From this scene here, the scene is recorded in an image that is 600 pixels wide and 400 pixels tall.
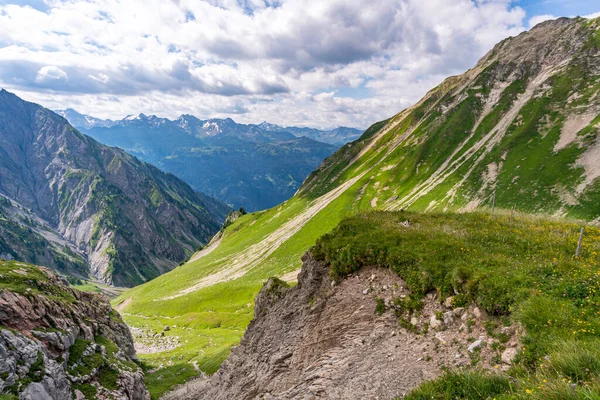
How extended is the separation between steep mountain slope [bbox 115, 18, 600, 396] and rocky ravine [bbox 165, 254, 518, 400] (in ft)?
108

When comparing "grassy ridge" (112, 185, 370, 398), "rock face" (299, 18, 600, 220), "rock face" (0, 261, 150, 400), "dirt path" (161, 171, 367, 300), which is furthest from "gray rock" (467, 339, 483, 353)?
"dirt path" (161, 171, 367, 300)

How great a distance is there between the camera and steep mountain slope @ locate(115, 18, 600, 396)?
7869 cm

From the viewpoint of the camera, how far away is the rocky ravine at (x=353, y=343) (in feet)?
41.4

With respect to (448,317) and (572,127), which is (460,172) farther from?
(448,317)

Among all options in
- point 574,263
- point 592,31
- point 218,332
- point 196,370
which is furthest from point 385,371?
point 592,31

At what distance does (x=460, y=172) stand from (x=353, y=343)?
11259 centimetres

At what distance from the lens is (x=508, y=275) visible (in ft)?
46.7

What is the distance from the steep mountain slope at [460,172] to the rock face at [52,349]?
17.7 metres

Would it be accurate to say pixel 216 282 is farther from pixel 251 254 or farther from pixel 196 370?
pixel 196 370

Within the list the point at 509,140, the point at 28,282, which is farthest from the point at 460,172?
the point at 28,282

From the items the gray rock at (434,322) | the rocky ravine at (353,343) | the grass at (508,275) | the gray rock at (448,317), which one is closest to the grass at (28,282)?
the rocky ravine at (353,343)

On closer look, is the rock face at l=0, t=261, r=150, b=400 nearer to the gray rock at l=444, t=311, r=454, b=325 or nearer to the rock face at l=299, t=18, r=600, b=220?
the gray rock at l=444, t=311, r=454, b=325

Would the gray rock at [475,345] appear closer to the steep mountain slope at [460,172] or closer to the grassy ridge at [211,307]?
the grassy ridge at [211,307]

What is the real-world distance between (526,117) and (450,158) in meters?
30.1
